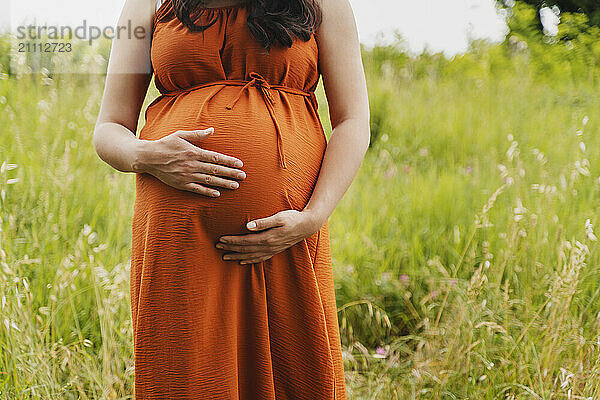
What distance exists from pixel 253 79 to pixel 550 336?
4.88ft

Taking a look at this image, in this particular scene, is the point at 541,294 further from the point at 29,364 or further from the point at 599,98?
the point at 29,364

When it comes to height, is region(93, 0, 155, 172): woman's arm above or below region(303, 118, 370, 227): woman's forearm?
above

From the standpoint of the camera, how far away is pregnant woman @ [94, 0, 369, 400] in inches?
54.9

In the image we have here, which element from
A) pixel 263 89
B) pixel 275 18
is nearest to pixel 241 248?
pixel 263 89

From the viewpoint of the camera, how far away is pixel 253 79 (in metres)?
1.46

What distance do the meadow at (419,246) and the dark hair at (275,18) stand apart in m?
A: 0.98

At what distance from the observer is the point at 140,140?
1.45 metres

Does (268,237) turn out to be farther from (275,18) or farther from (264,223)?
(275,18)

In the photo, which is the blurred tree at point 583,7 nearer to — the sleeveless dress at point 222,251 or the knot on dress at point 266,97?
the sleeveless dress at point 222,251

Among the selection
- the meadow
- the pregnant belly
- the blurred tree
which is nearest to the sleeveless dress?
the pregnant belly

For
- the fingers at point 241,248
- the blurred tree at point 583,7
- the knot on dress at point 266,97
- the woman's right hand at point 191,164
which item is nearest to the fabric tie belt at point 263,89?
the knot on dress at point 266,97

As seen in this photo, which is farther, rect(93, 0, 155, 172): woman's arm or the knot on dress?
rect(93, 0, 155, 172): woman's arm

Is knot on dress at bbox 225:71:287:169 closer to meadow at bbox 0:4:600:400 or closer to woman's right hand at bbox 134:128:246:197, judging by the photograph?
woman's right hand at bbox 134:128:246:197

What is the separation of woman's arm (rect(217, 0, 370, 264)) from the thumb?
0.25m
